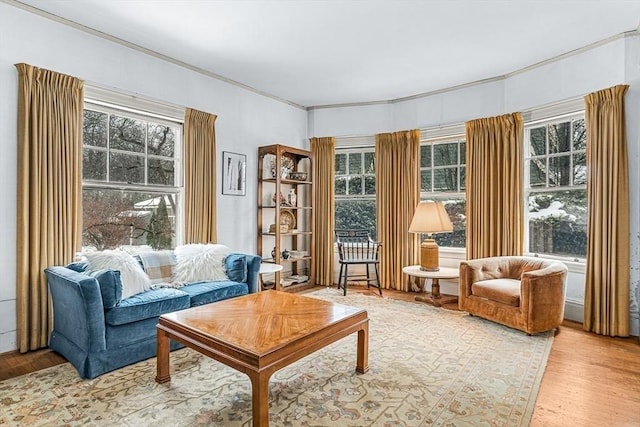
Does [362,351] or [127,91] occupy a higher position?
[127,91]

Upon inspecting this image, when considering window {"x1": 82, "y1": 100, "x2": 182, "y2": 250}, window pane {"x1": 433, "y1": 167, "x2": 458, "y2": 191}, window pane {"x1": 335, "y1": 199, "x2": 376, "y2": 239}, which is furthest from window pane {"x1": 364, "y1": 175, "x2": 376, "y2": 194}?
window {"x1": 82, "y1": 100, "x2": 182, "y2": 250}

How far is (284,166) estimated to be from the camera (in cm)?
532

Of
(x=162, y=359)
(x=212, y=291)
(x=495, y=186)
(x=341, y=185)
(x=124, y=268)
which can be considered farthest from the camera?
(x=341, y=185)

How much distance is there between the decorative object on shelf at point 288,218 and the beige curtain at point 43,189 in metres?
2.62

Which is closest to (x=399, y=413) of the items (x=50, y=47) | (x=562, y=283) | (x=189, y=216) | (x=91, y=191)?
(x=562, y=283)

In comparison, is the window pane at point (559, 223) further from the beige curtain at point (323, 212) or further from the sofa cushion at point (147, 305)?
the sofa cushion at point (147, 305)

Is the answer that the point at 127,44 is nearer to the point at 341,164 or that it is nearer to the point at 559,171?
the point at 341,164

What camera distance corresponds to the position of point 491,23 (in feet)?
10.4

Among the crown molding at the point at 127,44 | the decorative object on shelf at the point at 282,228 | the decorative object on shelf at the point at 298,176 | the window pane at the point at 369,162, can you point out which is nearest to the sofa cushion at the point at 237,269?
the decorative object on shelf at the point at 282,228

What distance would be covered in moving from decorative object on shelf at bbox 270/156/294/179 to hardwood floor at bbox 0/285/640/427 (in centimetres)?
321

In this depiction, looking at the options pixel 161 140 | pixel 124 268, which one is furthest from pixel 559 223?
pixel 161 140

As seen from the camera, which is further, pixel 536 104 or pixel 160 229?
pixel 536 104

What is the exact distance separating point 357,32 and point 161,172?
248 centimetres

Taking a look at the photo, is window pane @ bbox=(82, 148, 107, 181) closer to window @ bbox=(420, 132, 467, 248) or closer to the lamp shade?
the lamp shade
